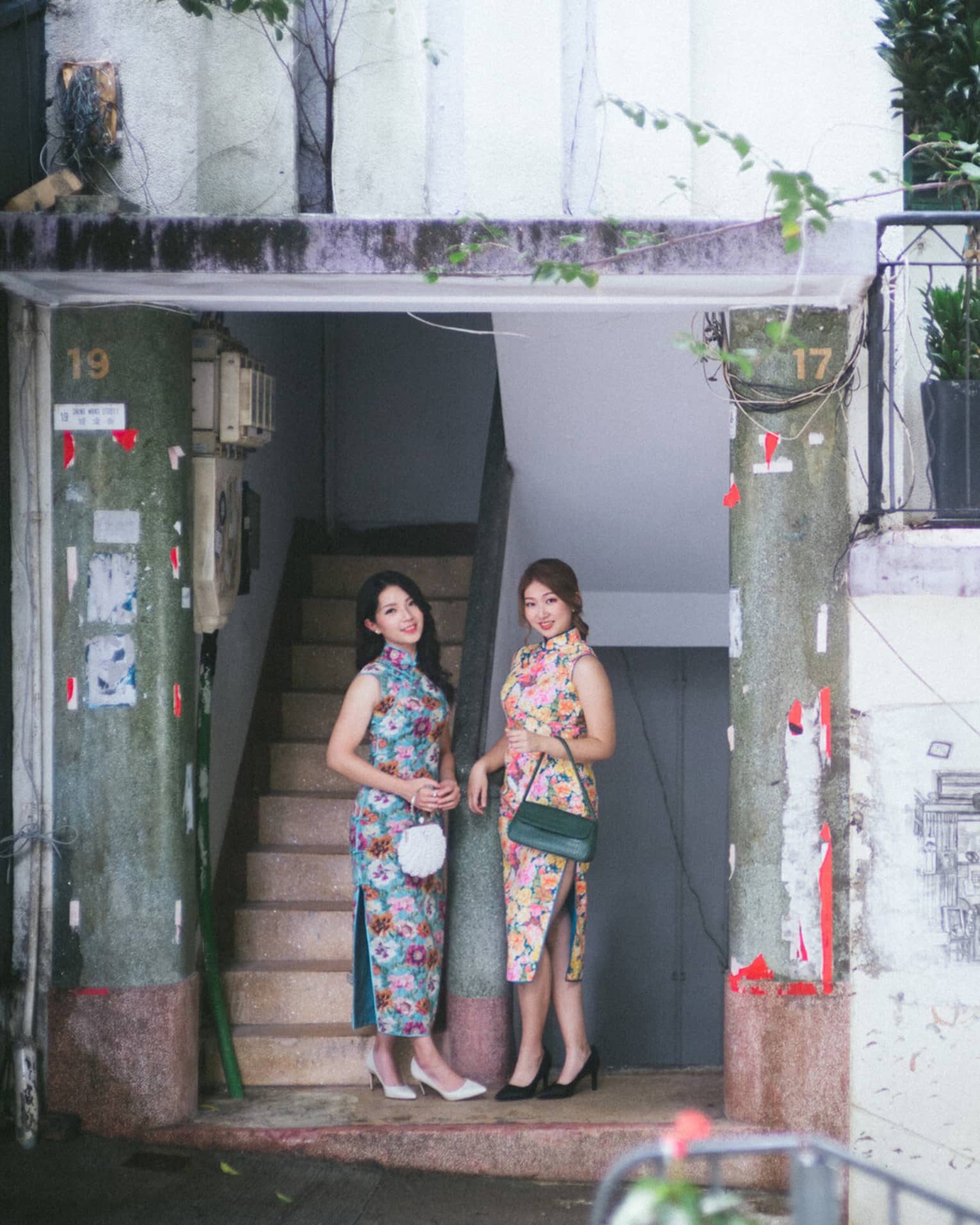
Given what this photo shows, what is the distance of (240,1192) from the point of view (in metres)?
4.53

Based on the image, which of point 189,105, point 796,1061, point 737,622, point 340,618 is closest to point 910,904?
point 796,1061

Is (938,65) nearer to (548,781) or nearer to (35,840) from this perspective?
(548,781)

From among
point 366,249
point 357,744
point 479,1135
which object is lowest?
point 479,1135

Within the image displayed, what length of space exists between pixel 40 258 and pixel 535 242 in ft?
5.44

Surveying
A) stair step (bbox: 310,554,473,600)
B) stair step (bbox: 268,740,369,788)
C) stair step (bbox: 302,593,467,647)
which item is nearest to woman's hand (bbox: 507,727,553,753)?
stair step (bbox: 268,740,369,788)

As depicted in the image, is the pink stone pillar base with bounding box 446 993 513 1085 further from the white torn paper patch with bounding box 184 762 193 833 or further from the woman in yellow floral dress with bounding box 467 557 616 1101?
the white torn paper patch with bounding box 184 762 193 833

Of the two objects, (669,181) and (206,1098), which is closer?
(669,181)

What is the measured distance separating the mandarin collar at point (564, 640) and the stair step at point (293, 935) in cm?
161

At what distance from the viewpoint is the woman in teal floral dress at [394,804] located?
16.2 feet

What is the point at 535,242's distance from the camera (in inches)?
177

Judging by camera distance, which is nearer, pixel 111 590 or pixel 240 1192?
pixel 240 1192

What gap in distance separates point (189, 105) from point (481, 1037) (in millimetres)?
3641

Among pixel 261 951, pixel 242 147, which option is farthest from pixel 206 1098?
pixel 242 147

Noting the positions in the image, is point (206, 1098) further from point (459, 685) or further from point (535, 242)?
point (535, 242)
